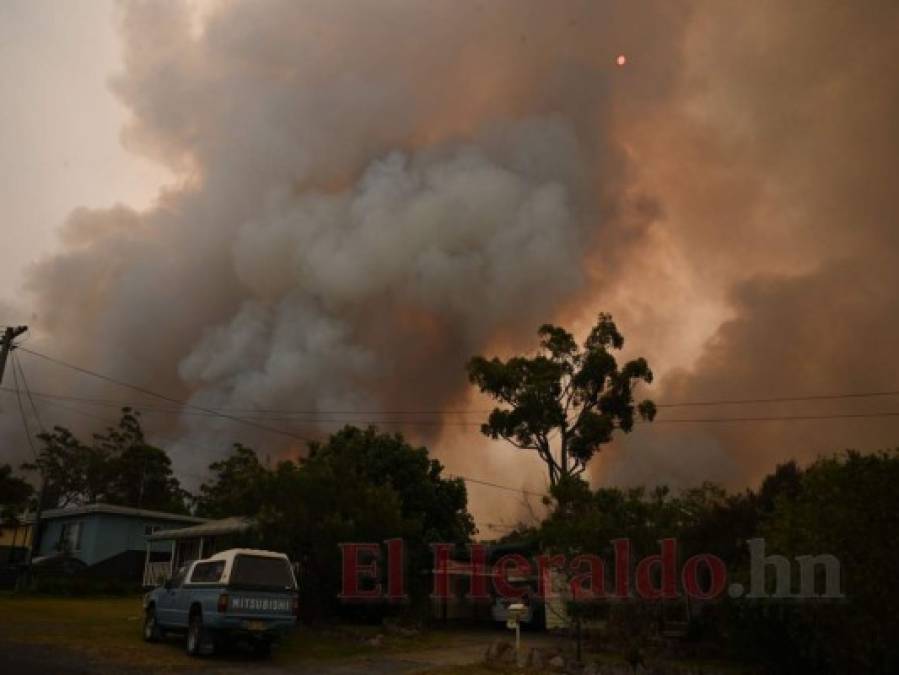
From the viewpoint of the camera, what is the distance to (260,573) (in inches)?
632

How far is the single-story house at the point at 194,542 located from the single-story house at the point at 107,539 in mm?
2774

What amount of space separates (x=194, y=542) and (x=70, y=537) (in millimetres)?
15709

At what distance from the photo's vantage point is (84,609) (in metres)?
28.2

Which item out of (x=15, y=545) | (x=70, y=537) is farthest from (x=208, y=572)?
(x=15, y=545)

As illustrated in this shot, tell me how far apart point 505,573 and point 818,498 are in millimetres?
16220

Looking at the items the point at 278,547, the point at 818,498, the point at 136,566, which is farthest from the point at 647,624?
the point at 136,566

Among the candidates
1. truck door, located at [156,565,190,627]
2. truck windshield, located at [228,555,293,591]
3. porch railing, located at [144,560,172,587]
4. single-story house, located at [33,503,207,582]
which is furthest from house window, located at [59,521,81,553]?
truck windshield, located at [228,555,293,591]

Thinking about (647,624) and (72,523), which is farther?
(72,523)

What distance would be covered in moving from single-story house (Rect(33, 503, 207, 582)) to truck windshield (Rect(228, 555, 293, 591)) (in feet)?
A: 96.3

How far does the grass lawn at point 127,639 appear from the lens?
51.1ft

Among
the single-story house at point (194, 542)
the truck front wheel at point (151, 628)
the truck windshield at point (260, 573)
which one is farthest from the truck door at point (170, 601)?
the single-story house at point (194, 542)

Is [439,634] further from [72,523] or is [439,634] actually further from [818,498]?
[72,523]

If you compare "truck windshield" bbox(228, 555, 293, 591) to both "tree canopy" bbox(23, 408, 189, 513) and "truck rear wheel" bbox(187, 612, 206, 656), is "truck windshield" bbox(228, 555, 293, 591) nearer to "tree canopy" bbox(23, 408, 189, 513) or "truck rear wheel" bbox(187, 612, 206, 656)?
"truck rear wheel" bbox(187, 612, 206, 656)

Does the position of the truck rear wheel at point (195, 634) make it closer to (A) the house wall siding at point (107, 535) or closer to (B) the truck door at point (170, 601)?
(B) the truck door at point (170, 601)
